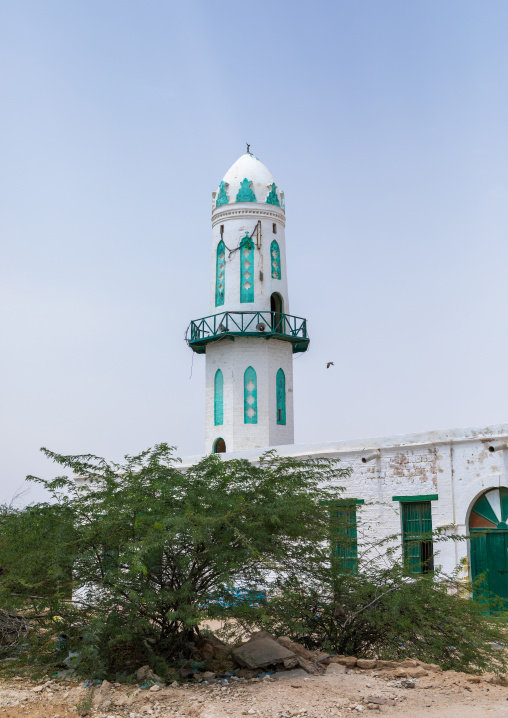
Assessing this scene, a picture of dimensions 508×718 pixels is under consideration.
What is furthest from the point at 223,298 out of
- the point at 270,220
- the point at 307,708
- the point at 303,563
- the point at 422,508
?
the point at 307,708

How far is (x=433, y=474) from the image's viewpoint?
17812 mm

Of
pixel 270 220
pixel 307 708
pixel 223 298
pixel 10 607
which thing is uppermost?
pixel 270 220

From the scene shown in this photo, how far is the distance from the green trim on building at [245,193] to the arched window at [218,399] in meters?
6.05

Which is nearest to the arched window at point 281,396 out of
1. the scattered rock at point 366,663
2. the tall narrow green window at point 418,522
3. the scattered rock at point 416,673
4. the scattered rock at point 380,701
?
the tall narrow green window at point 418,522

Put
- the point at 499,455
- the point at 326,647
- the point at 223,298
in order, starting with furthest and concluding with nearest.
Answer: the point at 223,298 < the point at 499,455 < the point at 326,647

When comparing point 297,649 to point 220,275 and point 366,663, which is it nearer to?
point 366,663

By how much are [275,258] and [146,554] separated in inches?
743

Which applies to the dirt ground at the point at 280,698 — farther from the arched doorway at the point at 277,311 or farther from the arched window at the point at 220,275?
the arched window at the point at 220,275

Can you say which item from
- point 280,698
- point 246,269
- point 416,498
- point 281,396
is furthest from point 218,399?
point 280,698

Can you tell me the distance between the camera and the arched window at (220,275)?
27.4 m

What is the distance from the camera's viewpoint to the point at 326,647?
36.3 ft

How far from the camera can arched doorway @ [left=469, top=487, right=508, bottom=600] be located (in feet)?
55.2

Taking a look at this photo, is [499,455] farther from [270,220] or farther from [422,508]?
[270,220]

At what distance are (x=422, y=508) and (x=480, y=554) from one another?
5.24ft
